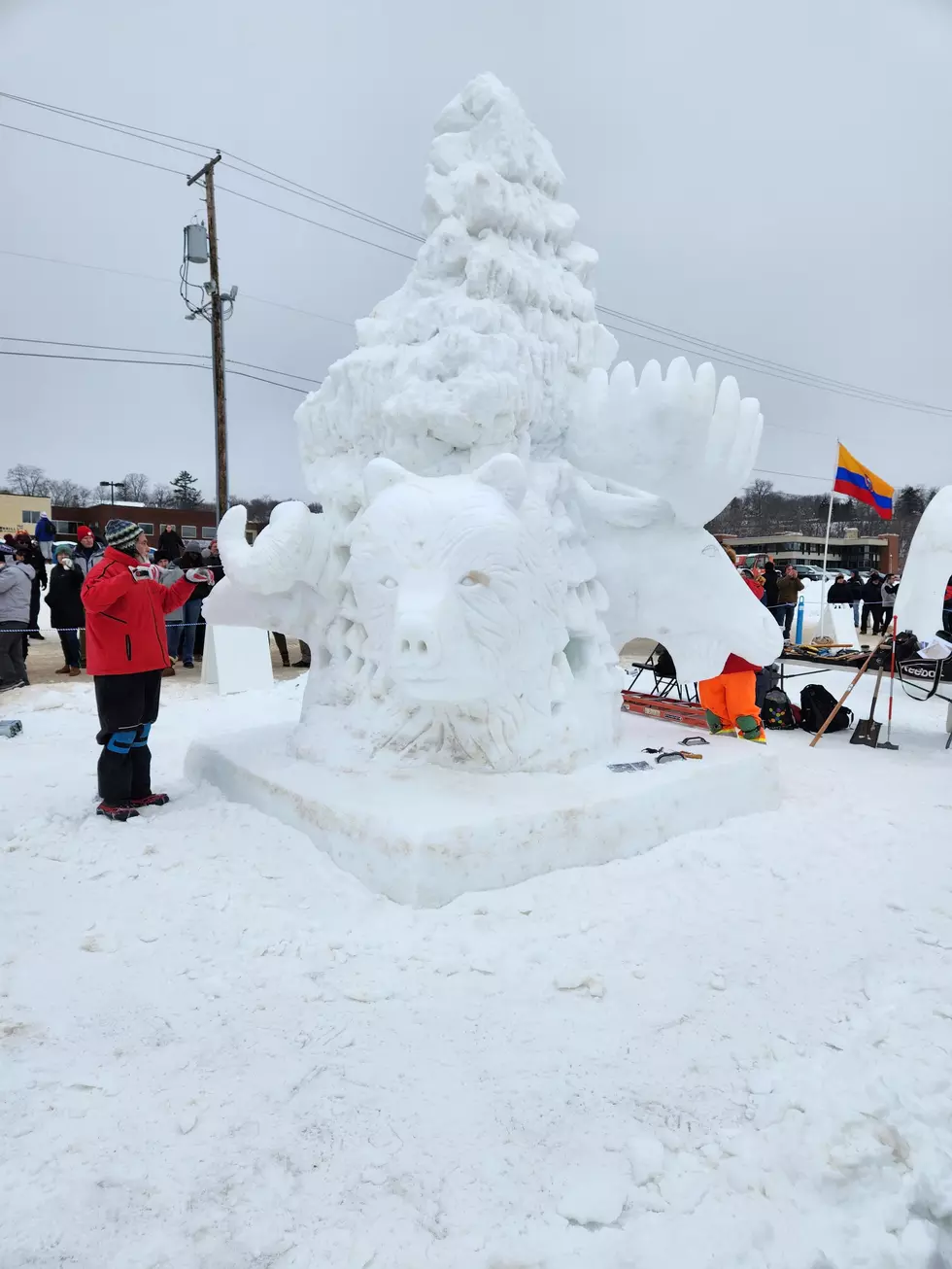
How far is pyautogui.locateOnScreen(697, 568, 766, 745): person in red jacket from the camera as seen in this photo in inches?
202

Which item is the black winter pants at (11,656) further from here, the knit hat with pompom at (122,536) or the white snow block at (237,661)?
the knit hat with pompom at (122,536)

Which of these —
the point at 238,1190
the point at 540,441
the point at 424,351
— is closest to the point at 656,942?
the point at 238,1190

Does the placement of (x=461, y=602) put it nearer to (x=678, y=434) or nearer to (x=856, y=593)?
(x=678, y=434)

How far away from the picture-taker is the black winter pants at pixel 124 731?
148 inches

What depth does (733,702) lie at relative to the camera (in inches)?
205

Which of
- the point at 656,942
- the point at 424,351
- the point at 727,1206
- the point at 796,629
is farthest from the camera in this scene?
the point at 796,629

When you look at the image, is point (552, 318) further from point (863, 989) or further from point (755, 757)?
point (863, 989)

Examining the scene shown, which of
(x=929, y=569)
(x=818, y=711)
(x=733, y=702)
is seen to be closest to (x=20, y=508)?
(x=818, y=711)

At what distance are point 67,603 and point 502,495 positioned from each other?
7.41 m

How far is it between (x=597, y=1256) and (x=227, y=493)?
38.2ft

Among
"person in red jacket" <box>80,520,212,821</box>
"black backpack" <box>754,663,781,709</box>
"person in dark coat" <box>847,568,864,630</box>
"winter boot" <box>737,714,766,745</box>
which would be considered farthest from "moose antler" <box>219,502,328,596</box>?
"person in dark coat" <box>847,568,864,630</box>

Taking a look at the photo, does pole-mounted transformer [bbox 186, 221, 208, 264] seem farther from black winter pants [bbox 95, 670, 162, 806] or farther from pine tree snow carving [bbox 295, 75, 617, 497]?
→ black winter pants [bbox 95, 670, 162, 806]

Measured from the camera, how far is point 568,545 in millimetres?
4020

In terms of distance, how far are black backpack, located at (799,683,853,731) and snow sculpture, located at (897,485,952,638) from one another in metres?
2.38
